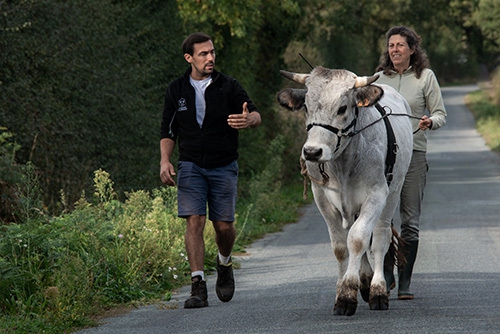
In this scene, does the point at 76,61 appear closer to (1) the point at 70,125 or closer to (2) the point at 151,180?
(1) the point at 70,125

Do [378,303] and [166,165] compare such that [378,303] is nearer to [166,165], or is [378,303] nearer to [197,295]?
[197,295]

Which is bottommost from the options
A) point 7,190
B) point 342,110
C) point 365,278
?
point 365,278

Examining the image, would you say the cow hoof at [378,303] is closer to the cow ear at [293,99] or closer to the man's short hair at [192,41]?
the cow ear at [293,99]

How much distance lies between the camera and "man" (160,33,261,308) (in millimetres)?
9547

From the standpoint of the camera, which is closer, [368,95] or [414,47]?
[368,95]

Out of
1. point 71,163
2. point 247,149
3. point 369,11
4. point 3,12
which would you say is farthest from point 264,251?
point 369,11

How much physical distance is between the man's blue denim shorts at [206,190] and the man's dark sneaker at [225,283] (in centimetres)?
44

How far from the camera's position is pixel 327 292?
1022 cm

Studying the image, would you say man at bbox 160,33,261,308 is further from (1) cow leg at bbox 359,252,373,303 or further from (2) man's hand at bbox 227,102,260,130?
(1) cow leg at bbox 359,252,373,303

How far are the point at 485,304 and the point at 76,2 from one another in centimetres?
896

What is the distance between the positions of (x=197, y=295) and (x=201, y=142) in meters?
1.32

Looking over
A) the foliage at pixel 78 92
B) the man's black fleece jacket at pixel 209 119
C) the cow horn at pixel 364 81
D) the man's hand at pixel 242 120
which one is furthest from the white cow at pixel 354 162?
the foliage at pixel 78 92

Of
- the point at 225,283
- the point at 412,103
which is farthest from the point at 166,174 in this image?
the point at 412,103

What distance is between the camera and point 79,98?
1648cm
